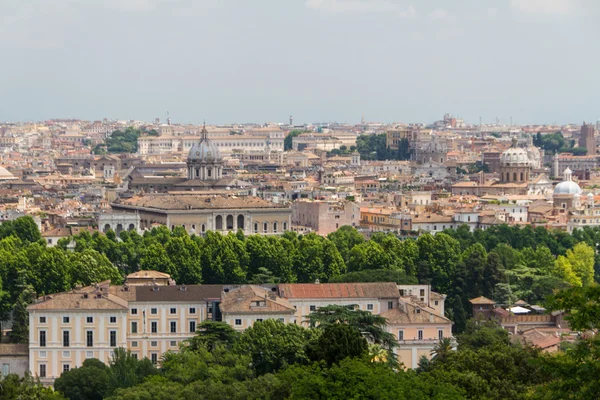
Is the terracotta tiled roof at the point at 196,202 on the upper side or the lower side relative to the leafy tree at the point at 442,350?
lower

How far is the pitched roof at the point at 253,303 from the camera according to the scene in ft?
145

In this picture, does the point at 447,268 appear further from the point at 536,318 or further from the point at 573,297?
the point at 573,297

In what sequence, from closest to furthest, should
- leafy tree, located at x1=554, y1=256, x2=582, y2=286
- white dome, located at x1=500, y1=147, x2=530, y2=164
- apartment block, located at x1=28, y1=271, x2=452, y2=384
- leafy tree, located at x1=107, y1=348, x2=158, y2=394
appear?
leafy tree, located at x1=107, y1=348, x2=158, y2=394 → apartment block, located at x1=28, y1=271, x2=452, y2=384 → leafy tree, located at x1=554, y1=256, x2=582, y2=286 → white dome, located at x1=500, y1=147, x2=530, y2=164

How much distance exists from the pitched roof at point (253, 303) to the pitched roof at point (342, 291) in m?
0.85

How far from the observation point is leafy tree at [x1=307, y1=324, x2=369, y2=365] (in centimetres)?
3484

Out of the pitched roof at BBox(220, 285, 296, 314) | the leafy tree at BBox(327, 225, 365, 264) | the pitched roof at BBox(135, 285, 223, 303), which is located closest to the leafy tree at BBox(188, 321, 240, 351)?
the pitched roof at BBox(220, 285, 296, 314)

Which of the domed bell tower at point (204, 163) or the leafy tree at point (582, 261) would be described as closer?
the leafy tree at point (582, 261)

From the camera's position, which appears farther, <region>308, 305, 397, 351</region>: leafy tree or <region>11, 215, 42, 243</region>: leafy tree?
<region>11, 215, 42, 243</region>: leafy tree

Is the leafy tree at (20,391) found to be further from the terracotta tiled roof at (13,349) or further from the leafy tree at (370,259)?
the leafy tree at (370,259)

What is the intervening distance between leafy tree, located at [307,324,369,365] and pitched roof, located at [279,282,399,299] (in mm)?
10924

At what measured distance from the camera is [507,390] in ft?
109

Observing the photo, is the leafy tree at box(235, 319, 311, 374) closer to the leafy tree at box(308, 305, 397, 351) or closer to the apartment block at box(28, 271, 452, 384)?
Answer: the leafy tree at box(308, 305, 397, 351)

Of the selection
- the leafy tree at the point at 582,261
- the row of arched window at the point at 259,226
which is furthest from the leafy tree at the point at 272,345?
the row of arched window at the point at 259,226

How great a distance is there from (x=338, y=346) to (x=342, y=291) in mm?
12044
